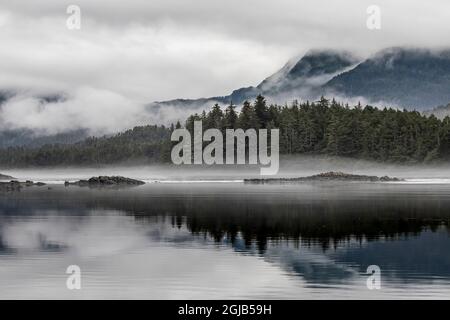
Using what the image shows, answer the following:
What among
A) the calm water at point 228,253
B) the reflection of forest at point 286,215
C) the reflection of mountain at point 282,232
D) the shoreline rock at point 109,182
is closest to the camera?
the calm water at point 228,253

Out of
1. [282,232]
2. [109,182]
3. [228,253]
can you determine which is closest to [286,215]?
[282,232]

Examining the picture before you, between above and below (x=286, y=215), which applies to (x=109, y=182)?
below

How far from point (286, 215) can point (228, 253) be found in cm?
2202

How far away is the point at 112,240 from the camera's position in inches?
1692

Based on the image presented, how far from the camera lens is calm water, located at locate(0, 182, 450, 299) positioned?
92.4ft

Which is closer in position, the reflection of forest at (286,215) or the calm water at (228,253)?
the calm water at (228,253)

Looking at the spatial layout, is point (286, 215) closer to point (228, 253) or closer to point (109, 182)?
point (228, 253)

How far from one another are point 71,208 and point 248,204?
17.9m

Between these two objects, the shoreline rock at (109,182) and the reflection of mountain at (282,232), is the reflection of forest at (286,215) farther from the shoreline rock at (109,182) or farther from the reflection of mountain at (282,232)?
the shoreline rock at (109,182)

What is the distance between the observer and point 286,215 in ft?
191

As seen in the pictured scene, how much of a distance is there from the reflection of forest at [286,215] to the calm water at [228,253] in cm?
12

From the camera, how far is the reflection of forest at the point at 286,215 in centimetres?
4510

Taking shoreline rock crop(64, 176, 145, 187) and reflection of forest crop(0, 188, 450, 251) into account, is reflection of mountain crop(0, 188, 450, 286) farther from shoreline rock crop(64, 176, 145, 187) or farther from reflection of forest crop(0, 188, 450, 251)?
shoreline rock crop(64, 176, 145, 187)

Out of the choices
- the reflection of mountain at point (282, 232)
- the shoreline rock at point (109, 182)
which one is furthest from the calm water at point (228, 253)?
the shoreline rock at point (109, 182)
